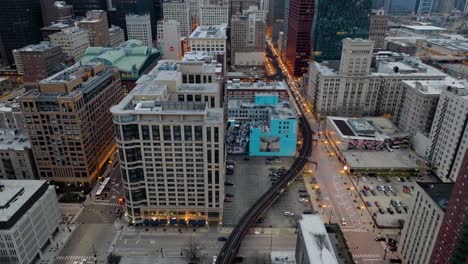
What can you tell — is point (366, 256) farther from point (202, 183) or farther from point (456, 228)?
point (202, 183)

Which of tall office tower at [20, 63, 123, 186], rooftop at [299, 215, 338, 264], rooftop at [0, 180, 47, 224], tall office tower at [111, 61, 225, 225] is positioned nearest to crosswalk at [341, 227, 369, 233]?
rooftop at [299, 215, 338, 264]

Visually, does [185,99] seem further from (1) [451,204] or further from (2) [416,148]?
(2) [416,148]

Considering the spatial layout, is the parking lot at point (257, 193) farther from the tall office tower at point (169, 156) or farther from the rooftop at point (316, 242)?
the rooftop at point (316, 242)

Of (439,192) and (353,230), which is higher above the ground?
(439,192)

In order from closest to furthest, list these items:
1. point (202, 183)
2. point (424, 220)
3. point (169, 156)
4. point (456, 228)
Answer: point (456, 228), point (424, 220), point (169, 156), point (202, 183)

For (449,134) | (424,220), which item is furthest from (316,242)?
(449,134)

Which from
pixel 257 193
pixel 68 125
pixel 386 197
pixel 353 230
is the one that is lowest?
pixel 353 230

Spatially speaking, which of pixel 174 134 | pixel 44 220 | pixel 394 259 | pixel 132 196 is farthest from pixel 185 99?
pixel 394 259

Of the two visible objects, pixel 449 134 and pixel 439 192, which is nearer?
pixel 439 192

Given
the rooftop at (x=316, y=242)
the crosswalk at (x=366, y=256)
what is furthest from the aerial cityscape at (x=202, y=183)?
the crosswalk at (x=366, y=256)
